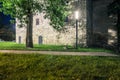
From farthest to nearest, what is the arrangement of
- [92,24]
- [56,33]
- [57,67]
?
[56,33], [92,24], [57,67]

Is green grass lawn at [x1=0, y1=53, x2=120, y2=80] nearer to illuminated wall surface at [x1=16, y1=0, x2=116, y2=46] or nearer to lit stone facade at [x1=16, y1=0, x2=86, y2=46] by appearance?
illuminated wall surface at [x1=16, y1=0, x2=116, y2=46]

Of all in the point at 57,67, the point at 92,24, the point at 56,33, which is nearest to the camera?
the point at 57,67

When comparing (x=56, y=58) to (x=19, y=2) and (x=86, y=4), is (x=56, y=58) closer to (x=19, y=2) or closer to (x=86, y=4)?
(x=19, y=2)

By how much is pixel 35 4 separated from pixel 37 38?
41.8 ft

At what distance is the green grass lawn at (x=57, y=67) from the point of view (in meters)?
14.3

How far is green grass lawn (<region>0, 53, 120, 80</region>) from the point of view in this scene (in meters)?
14.3

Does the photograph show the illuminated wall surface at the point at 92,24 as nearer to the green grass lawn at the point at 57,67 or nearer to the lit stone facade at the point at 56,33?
the lit stone facade at the point at 56,33

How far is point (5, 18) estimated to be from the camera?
53.9 meters

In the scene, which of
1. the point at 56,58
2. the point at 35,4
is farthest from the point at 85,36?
the point at 56,58

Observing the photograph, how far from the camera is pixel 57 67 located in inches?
607

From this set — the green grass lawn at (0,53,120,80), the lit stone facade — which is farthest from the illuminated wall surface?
the green grass lawn at (0,53,120,80)

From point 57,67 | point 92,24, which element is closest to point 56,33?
point 92,24

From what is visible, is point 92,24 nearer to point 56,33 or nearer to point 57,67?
point 56,33

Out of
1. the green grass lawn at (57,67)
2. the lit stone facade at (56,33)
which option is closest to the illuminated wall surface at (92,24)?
the lit stone facade at (56,33)
